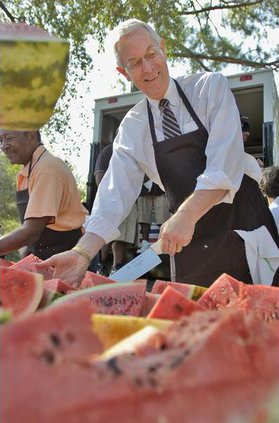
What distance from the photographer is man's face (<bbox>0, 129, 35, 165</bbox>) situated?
3.99m

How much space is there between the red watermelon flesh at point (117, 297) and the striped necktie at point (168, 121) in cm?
162

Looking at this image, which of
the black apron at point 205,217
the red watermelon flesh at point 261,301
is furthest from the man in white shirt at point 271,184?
the red watermelon flesh at point 261,301

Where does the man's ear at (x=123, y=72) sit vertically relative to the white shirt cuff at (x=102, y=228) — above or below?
above

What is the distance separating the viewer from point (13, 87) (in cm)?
114

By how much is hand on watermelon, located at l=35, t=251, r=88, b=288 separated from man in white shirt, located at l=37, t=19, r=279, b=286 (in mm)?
23

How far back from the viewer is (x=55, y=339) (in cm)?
59

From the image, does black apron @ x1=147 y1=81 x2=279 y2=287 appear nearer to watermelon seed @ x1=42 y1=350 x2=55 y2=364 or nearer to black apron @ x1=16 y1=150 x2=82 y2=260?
black apron @ x1=16 y1=150 x2=82 y2=260

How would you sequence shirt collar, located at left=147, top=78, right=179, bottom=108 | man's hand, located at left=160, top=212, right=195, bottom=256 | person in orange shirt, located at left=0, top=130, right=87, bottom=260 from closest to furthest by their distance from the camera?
man's hand, located at left=160, top=212, right=195, bottom=256 < shirt collar, located at left=147, top=78, right=179, bottom=108 < person in orange shirt, located at left=0, top=130, right=87, bottom=260

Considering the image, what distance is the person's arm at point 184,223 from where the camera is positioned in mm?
2361

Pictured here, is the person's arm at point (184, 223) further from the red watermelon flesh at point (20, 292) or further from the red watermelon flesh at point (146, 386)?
the red watermelon flesh at point (146, 386)

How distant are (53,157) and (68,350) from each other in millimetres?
3440

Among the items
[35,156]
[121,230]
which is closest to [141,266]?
[35,156]

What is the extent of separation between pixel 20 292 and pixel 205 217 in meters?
1.74

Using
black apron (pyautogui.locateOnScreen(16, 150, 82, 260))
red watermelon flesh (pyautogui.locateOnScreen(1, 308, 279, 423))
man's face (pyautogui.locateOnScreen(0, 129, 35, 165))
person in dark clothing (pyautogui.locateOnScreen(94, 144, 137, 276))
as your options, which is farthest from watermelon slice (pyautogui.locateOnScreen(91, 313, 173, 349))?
person in dark clothing (pyautogui.locateOnScreen(94, 144, 137, 276))
